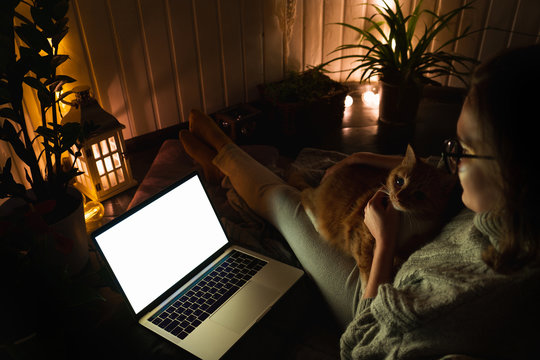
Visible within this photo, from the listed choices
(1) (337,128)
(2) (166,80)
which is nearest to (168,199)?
(2) (166,80)

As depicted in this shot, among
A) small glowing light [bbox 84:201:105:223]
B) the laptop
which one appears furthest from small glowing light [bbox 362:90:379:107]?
small glowing light [bbox 84:201:105:223]

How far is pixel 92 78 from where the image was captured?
5.57 ft

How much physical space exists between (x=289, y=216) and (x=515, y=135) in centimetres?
81

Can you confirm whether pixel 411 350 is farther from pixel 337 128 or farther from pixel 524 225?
pixel 337 128

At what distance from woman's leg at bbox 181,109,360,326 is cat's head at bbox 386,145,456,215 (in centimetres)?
25

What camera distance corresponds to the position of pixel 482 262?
72cm

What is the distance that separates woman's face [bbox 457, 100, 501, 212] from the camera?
0.65 meters

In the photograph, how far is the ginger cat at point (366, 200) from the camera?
1023 mm

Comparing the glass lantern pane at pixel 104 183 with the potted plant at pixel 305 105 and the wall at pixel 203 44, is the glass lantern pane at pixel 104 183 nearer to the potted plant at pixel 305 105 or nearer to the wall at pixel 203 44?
the wall at pixel 203 44

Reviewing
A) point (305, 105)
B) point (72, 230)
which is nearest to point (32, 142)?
point (72, 230)

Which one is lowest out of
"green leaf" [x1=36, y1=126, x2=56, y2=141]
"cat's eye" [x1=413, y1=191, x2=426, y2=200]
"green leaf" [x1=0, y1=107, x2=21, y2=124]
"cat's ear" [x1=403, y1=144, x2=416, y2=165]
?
"cat's eye" [x1=413, y1=191, x2=426, y2=200]

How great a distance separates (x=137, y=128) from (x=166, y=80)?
0.90 ft

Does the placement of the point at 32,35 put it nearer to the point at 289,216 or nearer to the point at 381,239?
the point at 289,216

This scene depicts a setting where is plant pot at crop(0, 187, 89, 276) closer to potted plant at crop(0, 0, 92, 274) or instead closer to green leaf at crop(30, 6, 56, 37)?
potted plant at crop(0, 0, 92, 274)
